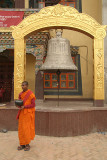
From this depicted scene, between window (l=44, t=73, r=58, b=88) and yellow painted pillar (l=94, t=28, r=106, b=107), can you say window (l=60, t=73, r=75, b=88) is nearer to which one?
window (l=44, t=73, r=58, b=88)

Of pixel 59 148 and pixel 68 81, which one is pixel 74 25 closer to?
pixel 59 148

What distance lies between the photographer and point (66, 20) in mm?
5805

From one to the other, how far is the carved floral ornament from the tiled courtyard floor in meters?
3.10

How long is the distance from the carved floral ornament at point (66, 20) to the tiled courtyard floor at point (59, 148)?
310cm

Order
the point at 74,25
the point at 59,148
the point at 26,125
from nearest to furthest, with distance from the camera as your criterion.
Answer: the point at 26,125, the point at 59,148, the point at 74,25

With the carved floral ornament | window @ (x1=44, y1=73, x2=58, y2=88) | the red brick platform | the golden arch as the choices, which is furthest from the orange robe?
window @ (x1=44, y1=73, x2=58, y2=88)

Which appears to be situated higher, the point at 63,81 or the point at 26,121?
the point at 63,81

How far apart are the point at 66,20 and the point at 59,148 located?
3.68m

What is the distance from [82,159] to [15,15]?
6838 millimetres

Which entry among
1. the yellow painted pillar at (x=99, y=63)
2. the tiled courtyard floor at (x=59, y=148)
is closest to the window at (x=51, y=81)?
the yellow painted pillar at (x=99, y=63)

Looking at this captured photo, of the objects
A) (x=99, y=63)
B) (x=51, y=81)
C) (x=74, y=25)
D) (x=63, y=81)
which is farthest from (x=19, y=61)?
(x=63, y=81)

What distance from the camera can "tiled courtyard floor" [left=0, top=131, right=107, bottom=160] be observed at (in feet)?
12.5

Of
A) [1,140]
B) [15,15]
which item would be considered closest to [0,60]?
[15,15]

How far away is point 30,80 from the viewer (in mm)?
10078
